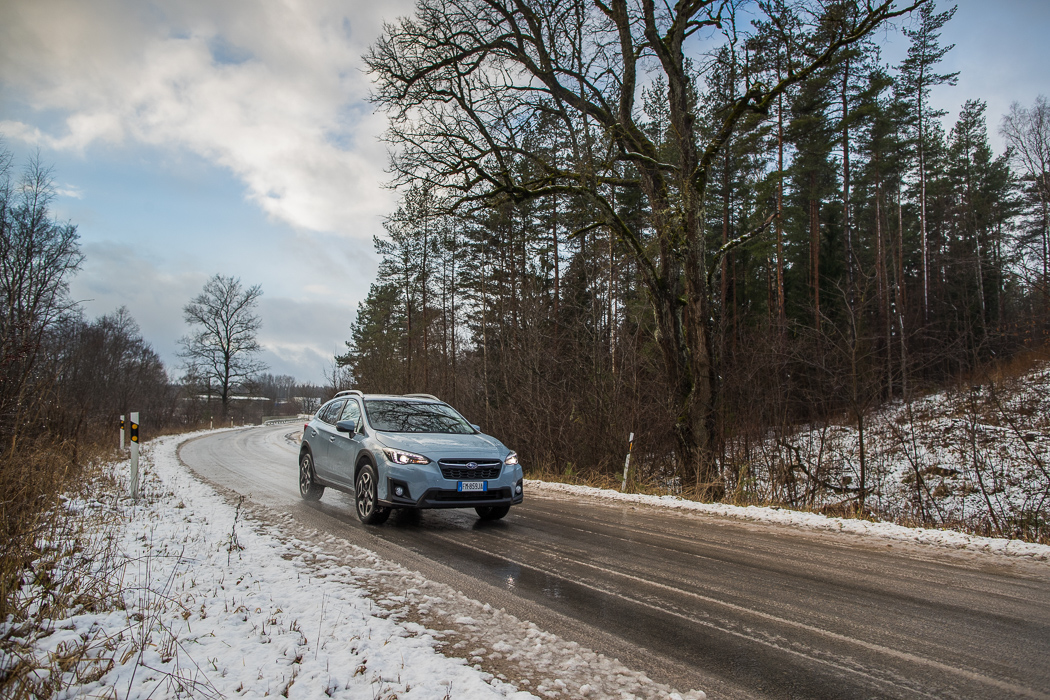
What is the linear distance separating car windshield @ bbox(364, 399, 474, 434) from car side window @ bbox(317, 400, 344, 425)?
1.24 metres

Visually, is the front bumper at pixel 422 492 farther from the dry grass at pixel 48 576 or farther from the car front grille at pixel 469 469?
the dry grass at pixel 48 576

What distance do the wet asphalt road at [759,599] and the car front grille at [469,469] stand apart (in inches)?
26.7

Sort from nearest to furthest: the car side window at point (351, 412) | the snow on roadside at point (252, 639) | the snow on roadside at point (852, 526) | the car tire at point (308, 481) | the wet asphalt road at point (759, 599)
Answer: the snow on roadside at point (252, 639), the wet asphalt road at point (759, 599), the snow on roadside at point (852, 526), the car side window at point (351, 412), the car tire at point (308, 481)

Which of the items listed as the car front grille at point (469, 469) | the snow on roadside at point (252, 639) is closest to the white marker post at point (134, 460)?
the snow on roadside at point (252, 639)

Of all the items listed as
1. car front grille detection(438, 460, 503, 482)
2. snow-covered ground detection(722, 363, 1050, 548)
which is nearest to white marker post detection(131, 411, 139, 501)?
car front grille detection(438, 460, 503, 482)

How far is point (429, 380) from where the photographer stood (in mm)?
24625

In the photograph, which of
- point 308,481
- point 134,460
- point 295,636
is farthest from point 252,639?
point 134,460

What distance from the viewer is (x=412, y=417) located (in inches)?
345

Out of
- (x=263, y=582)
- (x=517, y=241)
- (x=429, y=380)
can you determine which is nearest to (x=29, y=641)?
(x=263, y=582)

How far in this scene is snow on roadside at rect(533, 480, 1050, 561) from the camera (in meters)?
6.07

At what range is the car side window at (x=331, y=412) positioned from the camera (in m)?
9.99

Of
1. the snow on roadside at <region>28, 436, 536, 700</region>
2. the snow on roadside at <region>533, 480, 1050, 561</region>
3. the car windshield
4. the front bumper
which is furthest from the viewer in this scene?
the car windshield

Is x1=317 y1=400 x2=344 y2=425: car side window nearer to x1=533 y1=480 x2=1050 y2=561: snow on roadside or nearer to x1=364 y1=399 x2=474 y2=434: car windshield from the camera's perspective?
x1=364 y1=399 x2=474 y2=434: car windshield

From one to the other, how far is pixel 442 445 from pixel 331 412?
3.52 meters
